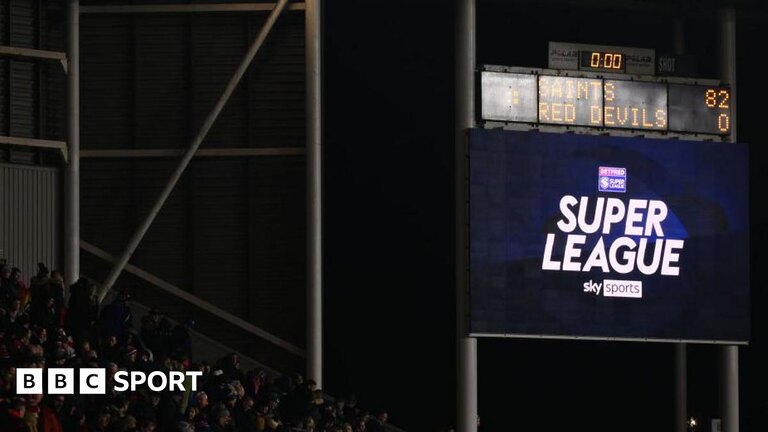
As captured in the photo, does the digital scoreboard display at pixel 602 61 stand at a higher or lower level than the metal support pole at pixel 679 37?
lower

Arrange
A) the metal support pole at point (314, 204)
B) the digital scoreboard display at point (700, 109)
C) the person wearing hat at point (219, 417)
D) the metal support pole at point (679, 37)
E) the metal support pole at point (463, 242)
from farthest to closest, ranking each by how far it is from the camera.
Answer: the metal support pole at point (679, 37) → the metal support pole at point (314, 204) → the digital scoreboard display at point (700, 109) → the metal support pole at point (463, 242) → the person wearing hat at point (219, 417)

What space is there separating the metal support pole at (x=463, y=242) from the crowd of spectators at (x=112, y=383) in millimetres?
1341

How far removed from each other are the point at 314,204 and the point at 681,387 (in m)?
6.98

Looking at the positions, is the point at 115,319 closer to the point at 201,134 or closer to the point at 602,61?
the point at 201,134

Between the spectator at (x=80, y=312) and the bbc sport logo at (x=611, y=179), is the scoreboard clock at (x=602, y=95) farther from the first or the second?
the spectator at (x=80, y=312)

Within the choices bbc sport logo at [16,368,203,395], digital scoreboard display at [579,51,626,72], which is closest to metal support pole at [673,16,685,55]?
digital scoreboard display at [579,51,626,72]

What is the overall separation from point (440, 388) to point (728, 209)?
572 cm

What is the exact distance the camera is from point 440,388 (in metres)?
30.5

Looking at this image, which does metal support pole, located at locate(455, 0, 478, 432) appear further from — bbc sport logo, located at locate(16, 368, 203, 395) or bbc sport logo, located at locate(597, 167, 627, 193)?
bbc sport logo, located at locate(16, 368, 203, 395)

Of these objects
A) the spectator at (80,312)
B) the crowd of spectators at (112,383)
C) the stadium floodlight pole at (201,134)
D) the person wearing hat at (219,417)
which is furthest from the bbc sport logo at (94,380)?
the stadium floodlight pole at (201,134)

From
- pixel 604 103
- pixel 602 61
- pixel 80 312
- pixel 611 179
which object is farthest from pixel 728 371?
pixel 80 312

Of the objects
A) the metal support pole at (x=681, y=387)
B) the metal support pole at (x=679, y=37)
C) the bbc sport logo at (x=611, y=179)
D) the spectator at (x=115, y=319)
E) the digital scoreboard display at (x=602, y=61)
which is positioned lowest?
the metal support pole at (x=681, y=387)

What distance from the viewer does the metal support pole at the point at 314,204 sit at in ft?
92.6

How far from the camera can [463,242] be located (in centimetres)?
2681
